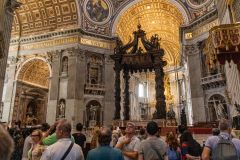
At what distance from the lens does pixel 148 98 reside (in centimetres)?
3038

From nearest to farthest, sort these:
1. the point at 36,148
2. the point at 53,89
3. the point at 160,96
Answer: the point at 36,148
the point at 160,96
the point at 53,89

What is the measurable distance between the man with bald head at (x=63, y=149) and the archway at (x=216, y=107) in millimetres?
13286

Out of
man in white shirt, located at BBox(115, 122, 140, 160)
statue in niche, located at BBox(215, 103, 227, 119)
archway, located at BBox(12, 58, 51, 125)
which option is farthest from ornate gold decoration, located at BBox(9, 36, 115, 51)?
man in white shirt, located at BBox(115, 122, 140, 160)

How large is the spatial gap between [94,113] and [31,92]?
638 centimetres

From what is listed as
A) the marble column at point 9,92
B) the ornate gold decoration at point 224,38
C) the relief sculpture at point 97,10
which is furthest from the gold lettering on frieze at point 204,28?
the marble column at point 9,92

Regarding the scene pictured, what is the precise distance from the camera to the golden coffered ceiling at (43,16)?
59.8ft

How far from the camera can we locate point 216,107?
565 inches

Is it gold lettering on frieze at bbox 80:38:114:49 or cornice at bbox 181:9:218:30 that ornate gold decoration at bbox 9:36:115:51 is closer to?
gold lettering on frieze at bbox 80:38:114:49

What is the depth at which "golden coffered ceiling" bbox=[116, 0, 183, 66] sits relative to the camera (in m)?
19.5

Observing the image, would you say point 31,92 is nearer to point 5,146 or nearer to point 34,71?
point 34,71

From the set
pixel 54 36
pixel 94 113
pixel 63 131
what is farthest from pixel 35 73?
pixel 63 131

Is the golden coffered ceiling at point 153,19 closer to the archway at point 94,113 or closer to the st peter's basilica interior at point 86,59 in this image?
the st peter's basilica interior at point 86,59

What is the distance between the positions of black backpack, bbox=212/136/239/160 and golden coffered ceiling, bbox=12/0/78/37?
55.7 ft

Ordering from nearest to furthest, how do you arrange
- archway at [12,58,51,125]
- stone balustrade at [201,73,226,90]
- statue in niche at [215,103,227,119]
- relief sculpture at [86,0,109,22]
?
statue in niche at [215,103,227,119] → stone balustrade at [201,73,226,90] → archway at [12,58,51,125] → relief sculpture at [86,0,109,22]
